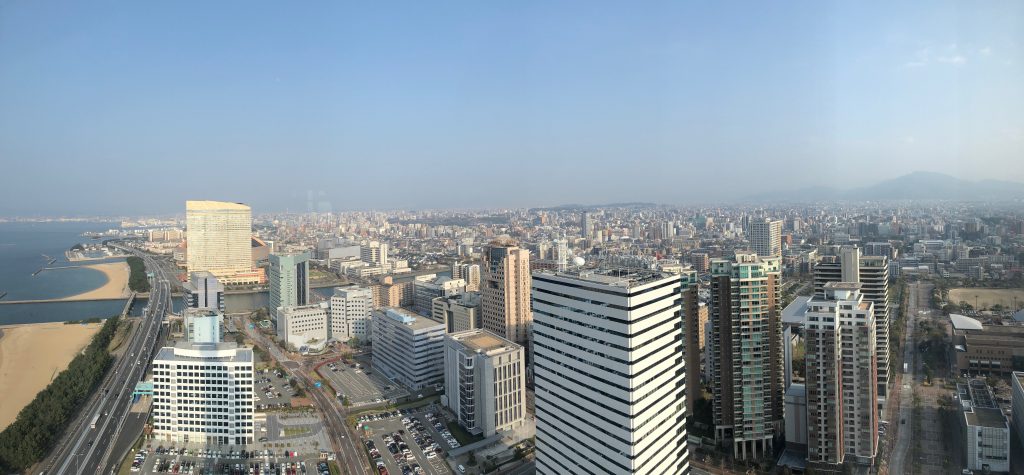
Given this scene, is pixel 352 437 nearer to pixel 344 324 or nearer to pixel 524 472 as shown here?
pixel 524 472

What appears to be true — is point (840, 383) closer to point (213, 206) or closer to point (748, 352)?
point (748, 352)

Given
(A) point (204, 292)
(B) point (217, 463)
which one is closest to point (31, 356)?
(A) point (204, 292)

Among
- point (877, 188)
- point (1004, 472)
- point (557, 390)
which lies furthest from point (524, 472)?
point (877, 188)

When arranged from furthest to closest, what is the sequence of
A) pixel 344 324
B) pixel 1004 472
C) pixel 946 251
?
pixel 344 324, pixel 946 251, pixel 1004 472

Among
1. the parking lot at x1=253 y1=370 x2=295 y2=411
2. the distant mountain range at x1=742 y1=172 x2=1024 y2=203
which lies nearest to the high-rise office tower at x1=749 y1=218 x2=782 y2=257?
the distant mountain range at x1=742 y1=172 x2=1024 y2=203

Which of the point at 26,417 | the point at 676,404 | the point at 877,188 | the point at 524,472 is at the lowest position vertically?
the point at 524,472

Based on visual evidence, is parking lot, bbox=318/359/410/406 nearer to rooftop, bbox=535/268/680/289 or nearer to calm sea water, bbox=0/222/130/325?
rooftop, bbox=535/268/680/289

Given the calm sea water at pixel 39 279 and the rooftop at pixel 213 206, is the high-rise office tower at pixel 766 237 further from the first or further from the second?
the calm sea water at pixel 39 279

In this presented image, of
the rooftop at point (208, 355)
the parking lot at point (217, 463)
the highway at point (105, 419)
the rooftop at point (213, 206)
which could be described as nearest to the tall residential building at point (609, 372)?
the parking lot at point (217, 463)
